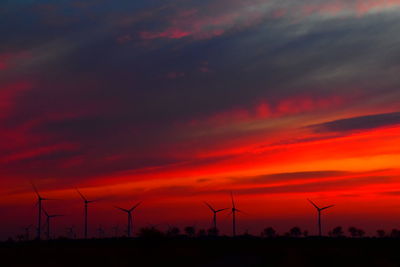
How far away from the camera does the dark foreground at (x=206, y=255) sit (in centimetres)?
12706

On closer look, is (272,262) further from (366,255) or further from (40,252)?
(40,252)

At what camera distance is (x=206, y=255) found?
14638 centimetres

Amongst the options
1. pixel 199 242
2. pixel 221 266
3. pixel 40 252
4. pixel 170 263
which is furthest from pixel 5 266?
pixel 199 242

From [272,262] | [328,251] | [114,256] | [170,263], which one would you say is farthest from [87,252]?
[328,251]

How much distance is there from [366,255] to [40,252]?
7740 centimetres

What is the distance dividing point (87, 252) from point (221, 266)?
37.6 meters

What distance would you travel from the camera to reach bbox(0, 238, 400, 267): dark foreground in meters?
127

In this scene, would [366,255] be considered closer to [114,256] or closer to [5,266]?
[114,256]

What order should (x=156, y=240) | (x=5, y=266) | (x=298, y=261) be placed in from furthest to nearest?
(x=156, y=240), (x=298, y=261), (x=5, y=266)

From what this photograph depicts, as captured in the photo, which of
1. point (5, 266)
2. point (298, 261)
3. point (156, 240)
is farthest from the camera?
point (156, 240)

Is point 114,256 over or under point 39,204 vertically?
under

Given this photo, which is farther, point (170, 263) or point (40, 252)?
point (40, 252)

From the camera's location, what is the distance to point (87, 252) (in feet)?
471

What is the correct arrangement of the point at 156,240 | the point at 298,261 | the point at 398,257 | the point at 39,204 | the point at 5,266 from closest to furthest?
the point at 5,266 → the point at 298,261 → the point at 398,257 → the point at 156,240 → the point at 39,204
